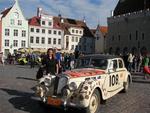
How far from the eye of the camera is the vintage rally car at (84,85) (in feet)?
33.0

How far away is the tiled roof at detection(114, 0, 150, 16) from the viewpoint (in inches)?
2834

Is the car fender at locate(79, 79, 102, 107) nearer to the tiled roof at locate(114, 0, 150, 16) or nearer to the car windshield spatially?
the car windshield

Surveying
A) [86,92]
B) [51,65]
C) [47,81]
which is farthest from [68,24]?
[86,92]

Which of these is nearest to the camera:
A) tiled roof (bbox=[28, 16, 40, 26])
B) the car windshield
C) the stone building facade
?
the car windshield

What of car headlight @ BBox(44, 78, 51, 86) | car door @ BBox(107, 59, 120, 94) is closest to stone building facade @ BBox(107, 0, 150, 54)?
car door @ BBox(107, 59, 120, 94)

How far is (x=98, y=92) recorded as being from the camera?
1075cm

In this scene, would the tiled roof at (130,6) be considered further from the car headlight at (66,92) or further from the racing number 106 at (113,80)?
the car headlight at (66,92)

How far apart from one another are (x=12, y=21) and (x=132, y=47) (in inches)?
976

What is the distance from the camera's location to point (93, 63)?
1255 cm

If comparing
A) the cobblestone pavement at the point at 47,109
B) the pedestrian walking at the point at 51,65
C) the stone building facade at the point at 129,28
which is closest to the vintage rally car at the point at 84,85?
the cobblestone pavement at the point at 47,109

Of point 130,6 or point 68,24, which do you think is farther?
point 68,24

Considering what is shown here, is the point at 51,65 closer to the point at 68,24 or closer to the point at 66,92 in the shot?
the point at 66,92

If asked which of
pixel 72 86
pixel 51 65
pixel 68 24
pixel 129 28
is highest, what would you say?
pixel 68 24

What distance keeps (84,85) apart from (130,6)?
6987cm
